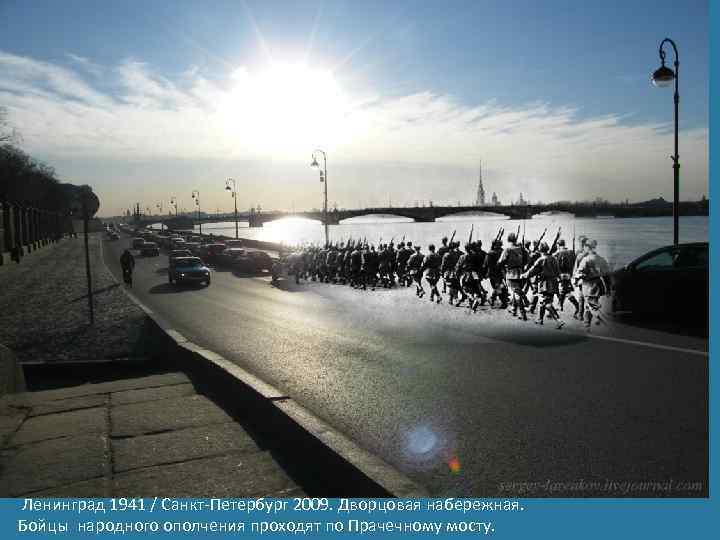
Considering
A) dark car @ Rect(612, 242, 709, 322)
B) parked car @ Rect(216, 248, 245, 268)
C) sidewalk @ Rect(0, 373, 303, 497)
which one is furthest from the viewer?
parked car @ Rect(216, 248, 245, 268)

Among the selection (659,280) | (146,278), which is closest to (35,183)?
(146,278)

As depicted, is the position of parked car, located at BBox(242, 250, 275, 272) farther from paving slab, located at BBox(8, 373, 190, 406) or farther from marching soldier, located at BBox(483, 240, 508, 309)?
paving slab, located at BBox(8, 373, 190, 406)

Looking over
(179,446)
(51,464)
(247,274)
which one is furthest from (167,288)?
(51,464)

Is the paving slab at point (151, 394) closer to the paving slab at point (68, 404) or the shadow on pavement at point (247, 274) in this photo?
the paving slab at point (68, 404)

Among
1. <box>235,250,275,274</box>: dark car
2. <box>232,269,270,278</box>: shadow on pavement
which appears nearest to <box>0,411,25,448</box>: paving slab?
<box>232,269,270,278</box>: shadow on pavement

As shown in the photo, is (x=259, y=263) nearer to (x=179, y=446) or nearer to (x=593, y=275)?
(x=593, y=275)

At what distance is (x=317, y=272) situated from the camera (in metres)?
26.5

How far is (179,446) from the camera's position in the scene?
559 cm

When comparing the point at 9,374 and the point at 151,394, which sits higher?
the point at 9,374

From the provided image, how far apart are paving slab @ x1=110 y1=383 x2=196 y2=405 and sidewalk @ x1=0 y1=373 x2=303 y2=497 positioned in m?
0.01

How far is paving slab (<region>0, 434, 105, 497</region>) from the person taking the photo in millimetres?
4754

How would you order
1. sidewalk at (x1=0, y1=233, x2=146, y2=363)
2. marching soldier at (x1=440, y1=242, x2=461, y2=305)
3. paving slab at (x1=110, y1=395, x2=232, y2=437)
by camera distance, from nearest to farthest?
paving slab at (x1=110, y1=395, x2=232, y2=437) → sidewalk at (x1=0, y1=233, x2=146, y2=363) → marching soldier at (x1=440, y1=242, x2=461, y2=305)

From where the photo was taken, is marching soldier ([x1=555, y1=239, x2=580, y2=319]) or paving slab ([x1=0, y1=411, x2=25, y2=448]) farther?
marching soldier ([x1=555, y1=239, x2=580, y2=319])

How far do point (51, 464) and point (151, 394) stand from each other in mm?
2439
